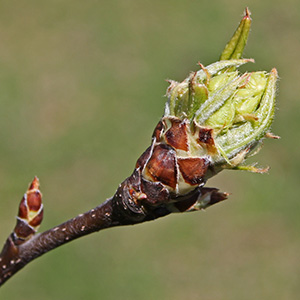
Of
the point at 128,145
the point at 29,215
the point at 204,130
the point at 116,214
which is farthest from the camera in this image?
the point at 128,145

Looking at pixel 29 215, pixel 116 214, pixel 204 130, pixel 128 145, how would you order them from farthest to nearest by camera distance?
pixel 128 145
pixel 29 215
pixel 116 214
pixel 204 130

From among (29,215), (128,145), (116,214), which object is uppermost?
(128,145)

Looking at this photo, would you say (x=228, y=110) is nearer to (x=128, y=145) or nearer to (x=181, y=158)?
(x=181, y=158)

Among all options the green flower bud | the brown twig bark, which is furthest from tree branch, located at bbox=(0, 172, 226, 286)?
the green flower bud

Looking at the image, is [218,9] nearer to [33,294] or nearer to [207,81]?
[33,294]

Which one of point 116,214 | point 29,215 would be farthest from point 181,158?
point 29,215

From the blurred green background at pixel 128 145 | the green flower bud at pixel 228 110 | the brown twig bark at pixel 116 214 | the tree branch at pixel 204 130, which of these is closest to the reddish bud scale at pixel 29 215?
the brown twig bark at pixel 116 214

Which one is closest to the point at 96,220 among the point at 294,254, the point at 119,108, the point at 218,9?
the point at 294,254
